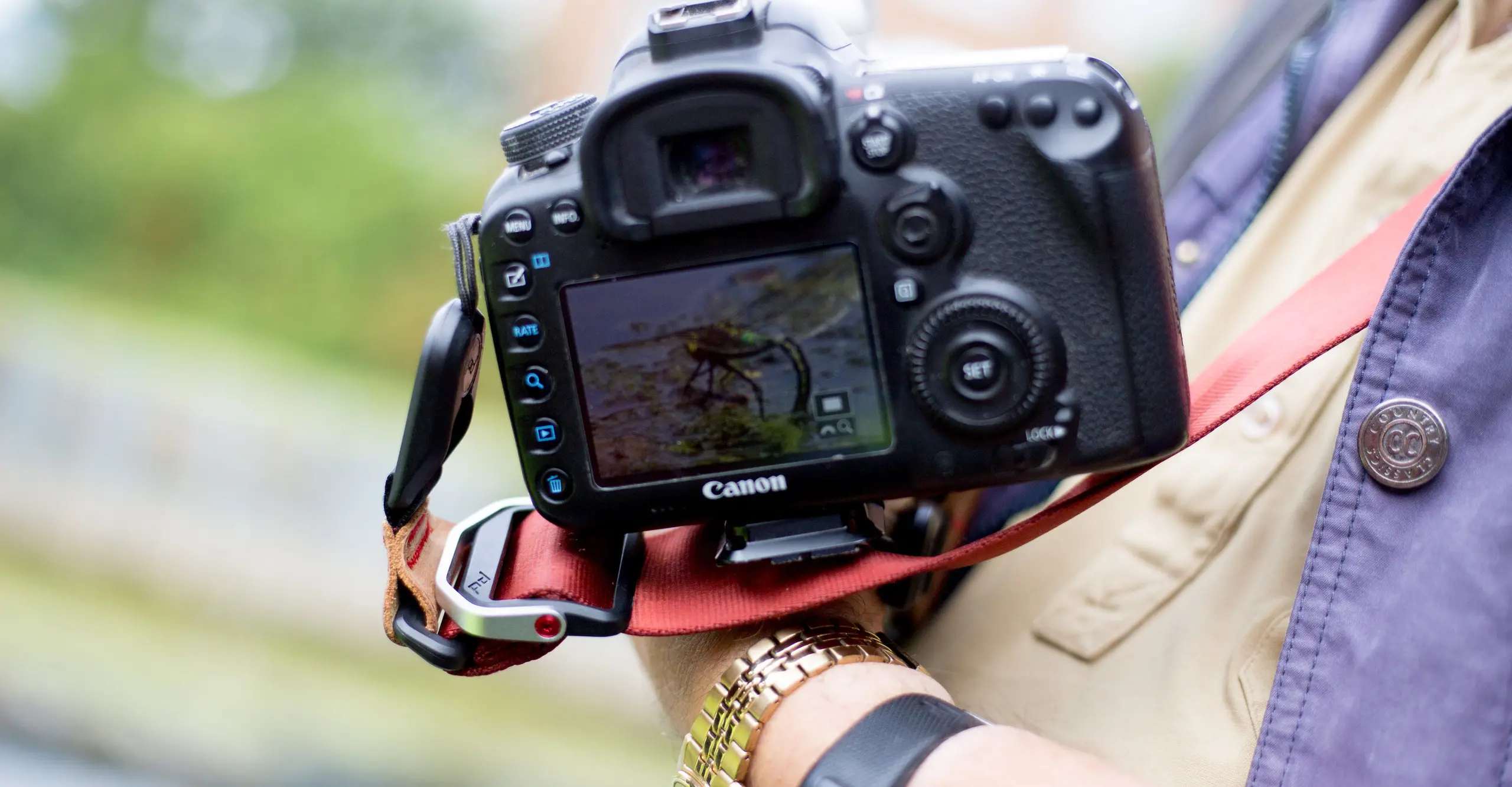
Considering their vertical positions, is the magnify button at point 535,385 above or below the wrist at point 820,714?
above

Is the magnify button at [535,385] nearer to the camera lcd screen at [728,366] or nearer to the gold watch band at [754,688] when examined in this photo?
the camera lcd screen at [728,366]

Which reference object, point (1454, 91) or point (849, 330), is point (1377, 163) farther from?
point (849, 330)

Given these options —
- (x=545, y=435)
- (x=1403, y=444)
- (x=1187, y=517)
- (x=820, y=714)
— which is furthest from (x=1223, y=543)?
(x=545, y=435)

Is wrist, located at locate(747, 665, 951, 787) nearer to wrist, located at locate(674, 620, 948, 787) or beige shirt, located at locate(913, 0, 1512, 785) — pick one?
wrist, located at locate(674, 620, 948, 787)

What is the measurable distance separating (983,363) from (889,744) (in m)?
0.16

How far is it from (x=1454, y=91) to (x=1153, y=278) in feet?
0.80

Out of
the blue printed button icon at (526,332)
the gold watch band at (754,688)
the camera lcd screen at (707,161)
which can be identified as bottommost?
the gold watch band at (754,688)

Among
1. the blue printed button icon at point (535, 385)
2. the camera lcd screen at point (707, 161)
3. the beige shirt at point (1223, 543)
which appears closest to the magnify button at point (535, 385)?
the blue printed button icon at point (535, 385)

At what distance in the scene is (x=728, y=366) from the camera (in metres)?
0.50

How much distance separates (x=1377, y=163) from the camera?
0.60 metres

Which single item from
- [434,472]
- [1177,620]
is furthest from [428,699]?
[1177,620]

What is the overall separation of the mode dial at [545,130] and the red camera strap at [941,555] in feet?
0.63

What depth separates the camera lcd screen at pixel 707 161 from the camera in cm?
49

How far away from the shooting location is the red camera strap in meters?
0.52
